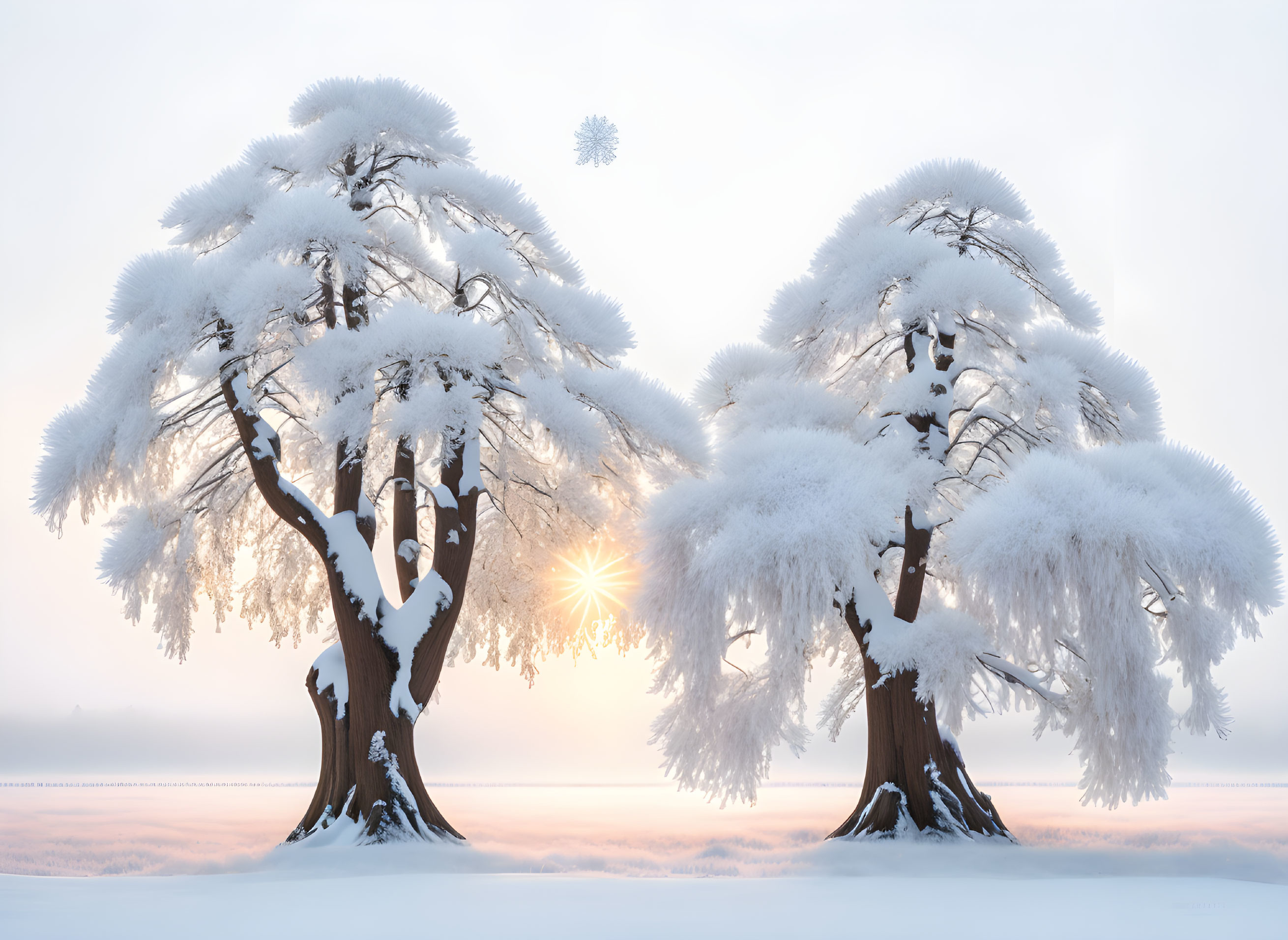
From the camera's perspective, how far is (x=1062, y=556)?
8.48m

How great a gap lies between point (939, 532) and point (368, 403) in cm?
620

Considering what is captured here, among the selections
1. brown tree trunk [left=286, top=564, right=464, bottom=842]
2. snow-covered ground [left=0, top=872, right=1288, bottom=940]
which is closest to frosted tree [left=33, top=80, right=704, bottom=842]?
brown tree trunk [left=286, top=564, right=464, bottom=842]

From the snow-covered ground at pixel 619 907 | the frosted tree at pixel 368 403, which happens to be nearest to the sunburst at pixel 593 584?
the frosted tree at pixel 368 403

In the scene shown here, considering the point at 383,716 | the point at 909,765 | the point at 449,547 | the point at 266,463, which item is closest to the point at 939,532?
the point at 909,765

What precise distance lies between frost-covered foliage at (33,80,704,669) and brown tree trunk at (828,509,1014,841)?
2.62m

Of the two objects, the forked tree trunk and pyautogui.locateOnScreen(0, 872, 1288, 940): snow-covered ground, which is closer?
pyautogui.locateOnScreen(0, 872, 1288, 940): snow-covered ground

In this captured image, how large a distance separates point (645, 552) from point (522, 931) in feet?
16.2

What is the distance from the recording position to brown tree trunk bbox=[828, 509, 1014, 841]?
991 centimetres

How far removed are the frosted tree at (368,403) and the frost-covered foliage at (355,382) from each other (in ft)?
0.09

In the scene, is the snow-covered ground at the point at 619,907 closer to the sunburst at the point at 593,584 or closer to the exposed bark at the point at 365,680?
→ the exposed bark at the point at 365,680

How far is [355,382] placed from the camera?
886 cm

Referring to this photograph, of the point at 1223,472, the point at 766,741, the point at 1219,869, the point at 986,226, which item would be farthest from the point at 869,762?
the point at 986,226

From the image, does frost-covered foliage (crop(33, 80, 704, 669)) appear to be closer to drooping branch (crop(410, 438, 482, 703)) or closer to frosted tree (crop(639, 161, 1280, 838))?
drooping branch (crop(410, 438, 482, 703))

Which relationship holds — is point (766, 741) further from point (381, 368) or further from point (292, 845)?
point (381, 368)
